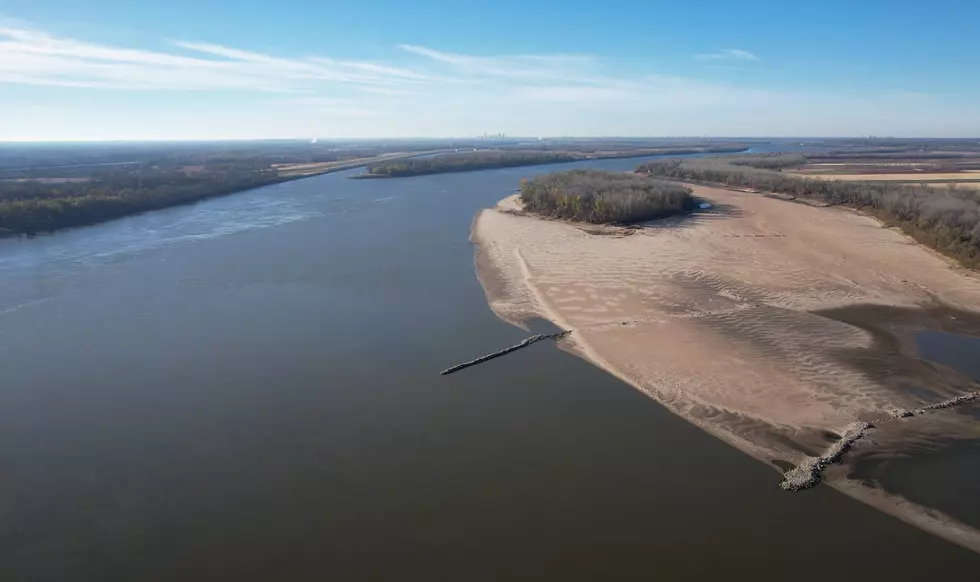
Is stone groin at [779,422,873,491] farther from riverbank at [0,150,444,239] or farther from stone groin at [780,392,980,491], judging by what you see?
riverbank at [0,150,444,239]

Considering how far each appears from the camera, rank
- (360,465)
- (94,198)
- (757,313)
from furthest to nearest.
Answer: (94,198), (757,313), (360,465)

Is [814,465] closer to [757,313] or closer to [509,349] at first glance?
[509,349]

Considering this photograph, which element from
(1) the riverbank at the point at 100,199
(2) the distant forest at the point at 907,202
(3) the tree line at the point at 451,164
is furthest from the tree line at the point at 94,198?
(2) the distant forest at the point at 907,202

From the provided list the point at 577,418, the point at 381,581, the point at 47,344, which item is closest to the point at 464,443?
the point at 577,418

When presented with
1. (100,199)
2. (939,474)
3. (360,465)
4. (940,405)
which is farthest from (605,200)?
(100,199)

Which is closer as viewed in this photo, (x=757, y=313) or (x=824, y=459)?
(x=824, y=459)

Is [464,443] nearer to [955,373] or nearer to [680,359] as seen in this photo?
[680,359]
